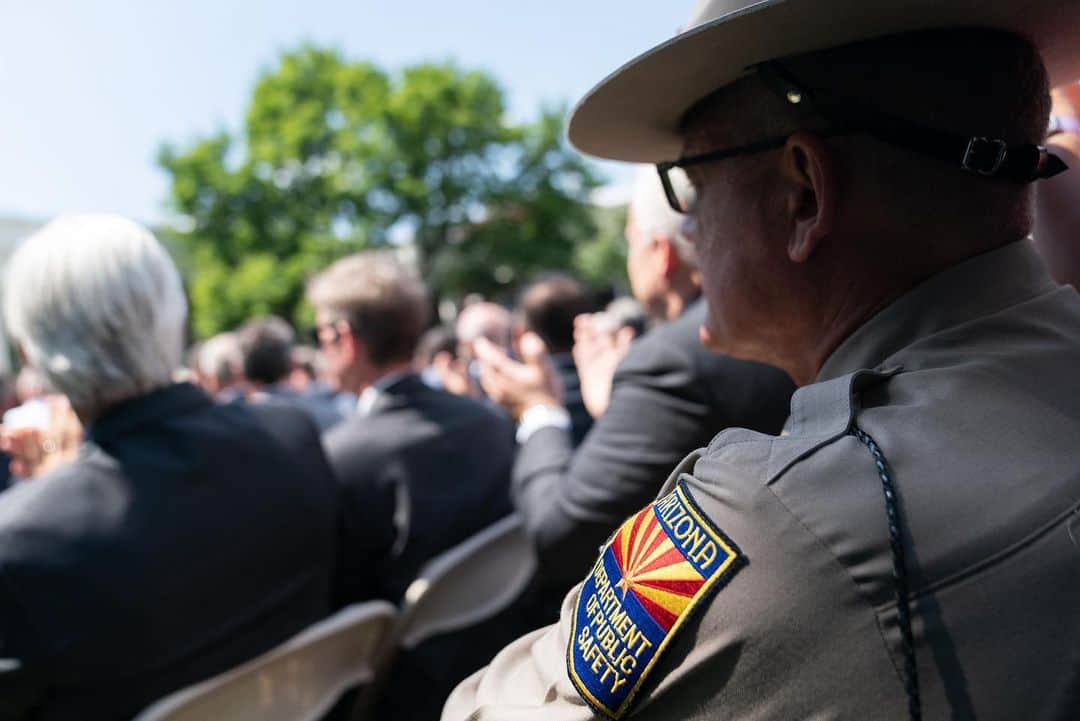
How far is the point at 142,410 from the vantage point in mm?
1979

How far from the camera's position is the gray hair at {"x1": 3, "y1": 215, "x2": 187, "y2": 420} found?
78.1 inches

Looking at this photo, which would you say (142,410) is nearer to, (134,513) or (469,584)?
→ (134,513)

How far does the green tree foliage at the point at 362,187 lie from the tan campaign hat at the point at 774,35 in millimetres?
30329

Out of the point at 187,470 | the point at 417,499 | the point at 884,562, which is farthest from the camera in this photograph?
the point at 417,499

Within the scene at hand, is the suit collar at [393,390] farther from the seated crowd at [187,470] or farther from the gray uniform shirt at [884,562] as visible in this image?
the gray uniform shirt at [884,562]

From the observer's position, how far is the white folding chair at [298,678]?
1.71 meters

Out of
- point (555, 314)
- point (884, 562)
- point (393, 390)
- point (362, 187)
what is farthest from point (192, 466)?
point (362, 187)

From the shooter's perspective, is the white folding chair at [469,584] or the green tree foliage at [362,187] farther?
the green tree foliage at [362,187]

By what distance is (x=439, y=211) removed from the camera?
3491cm

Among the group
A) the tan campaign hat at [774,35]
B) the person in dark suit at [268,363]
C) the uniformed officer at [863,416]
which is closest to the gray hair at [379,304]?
the person in dark suit at [268,363]

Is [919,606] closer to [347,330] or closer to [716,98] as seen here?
[716,98]

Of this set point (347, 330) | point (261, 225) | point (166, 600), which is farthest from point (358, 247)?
point (166, 600)

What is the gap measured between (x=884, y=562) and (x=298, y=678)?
1.69 m

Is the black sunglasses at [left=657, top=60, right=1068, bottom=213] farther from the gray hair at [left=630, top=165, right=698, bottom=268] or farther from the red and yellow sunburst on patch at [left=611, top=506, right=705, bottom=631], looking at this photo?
the gray hair at [left=630, top=165, right=698, bottom=268]
